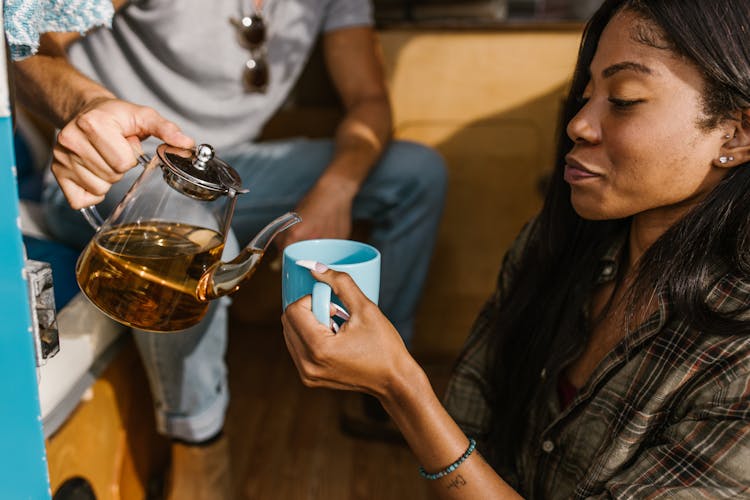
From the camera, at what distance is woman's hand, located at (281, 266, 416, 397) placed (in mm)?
707

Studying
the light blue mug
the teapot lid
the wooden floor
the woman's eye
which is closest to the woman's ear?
the woman's eye

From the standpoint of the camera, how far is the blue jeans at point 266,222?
1.16m

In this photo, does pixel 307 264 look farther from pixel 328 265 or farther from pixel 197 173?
pixel 197 173

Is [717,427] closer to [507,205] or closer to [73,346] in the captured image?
[73,346]

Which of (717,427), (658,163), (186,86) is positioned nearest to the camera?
(717,427)

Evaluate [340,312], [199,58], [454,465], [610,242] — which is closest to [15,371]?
[340,312]

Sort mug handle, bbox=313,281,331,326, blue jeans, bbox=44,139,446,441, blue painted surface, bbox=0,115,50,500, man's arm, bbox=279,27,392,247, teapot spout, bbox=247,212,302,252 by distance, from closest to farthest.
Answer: blue painted surface, bbox=0,115,50,500 → mug handle, bbox=313,281,331,326 → teapot spout, bbox=247,212,302,252 → blue jeans, bbox=44,139,446,441 → man's arm, bbox=279,27,392,247

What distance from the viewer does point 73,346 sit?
3.26ft

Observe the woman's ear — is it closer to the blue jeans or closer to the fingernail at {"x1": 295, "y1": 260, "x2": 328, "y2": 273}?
the fingernail at {"x1": 295, "y1": 260, "x2": 328, "y2": 273}

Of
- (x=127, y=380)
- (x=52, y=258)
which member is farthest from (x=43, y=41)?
(x=127, y=380)

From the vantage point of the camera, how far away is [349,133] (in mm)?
1459

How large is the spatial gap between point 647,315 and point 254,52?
98 cm

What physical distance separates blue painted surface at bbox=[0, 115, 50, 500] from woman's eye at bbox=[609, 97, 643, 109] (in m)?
0.62

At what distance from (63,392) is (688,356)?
0.79 metres
